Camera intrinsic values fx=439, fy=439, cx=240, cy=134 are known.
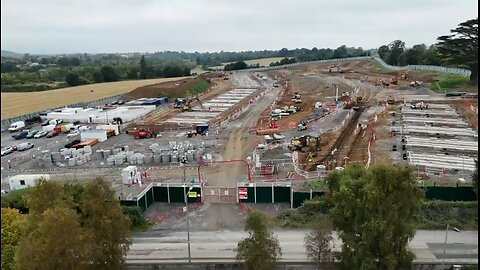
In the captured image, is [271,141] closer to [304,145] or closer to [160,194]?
[304,145]

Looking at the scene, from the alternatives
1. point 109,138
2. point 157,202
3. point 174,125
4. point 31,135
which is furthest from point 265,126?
point 31,135

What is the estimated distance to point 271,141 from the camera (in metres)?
37.9

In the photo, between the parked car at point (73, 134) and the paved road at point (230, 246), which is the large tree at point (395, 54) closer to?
the parked car at point (73, 134)

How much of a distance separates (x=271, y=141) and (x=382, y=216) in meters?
24.3

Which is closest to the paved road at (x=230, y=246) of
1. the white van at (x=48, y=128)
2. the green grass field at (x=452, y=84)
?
the white van at (x=48, y=128)

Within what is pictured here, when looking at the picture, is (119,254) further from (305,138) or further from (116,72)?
(116,72)

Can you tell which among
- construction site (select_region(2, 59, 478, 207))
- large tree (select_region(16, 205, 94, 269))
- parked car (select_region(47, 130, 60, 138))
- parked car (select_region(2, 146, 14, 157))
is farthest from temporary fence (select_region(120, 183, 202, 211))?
parked car (select_region(47, 130, 60, 138))

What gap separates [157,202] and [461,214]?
1655 centimetres

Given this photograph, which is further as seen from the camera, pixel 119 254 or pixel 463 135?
pixel 463 135

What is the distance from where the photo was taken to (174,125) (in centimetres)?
4719

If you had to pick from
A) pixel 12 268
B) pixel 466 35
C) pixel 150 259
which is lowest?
pixel 150 259

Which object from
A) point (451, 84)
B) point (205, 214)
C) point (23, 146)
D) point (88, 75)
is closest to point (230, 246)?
point (205, 214)

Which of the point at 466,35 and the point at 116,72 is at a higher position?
the point at 466,35

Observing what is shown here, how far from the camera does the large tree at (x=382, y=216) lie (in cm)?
1359
